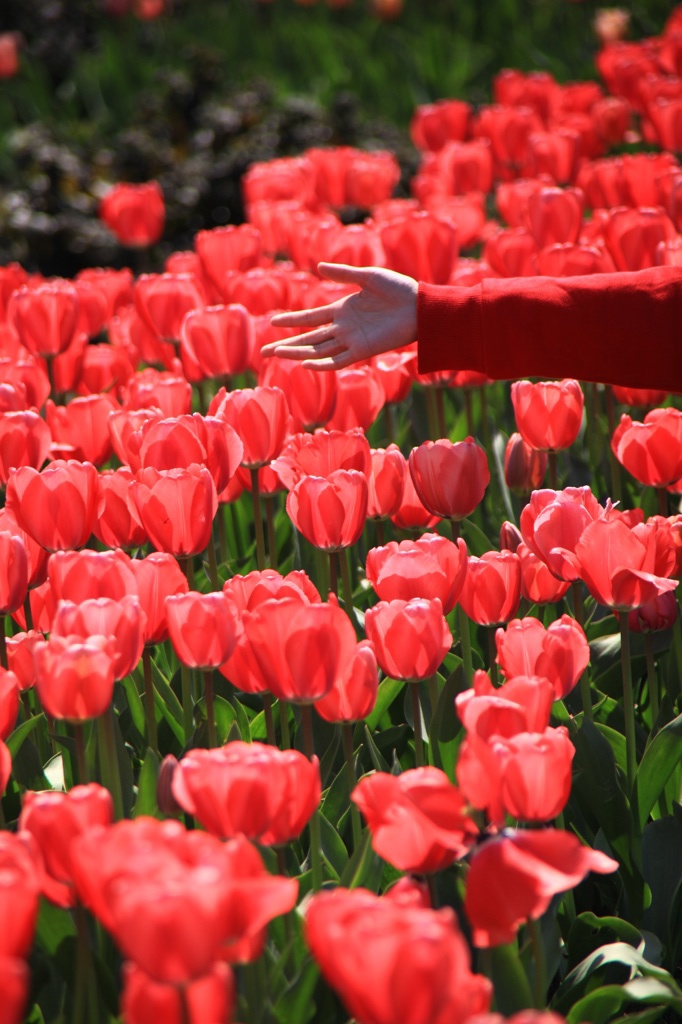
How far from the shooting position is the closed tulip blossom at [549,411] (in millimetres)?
1829

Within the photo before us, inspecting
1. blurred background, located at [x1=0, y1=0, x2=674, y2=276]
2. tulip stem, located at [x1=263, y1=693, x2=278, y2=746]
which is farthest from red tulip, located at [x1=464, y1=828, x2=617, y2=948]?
blurred background, located at [x1=0, y1=0, x2=674, y2=276]

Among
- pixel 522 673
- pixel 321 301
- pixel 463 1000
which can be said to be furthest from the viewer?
pixel 321 301

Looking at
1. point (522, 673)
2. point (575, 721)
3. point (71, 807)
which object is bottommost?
point (575, 721)

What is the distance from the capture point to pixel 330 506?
5.13 ft

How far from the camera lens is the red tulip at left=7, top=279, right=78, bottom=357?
234 cm

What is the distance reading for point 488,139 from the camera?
163 inches

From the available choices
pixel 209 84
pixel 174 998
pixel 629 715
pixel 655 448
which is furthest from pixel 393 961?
pixel 209 84

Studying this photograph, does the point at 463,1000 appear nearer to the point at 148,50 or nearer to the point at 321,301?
the point at 321,301

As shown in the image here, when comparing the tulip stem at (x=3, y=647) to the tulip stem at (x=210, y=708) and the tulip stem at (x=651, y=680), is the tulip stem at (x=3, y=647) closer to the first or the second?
the tulip stem at (x=210, y=708)

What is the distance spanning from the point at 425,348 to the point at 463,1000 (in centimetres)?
134

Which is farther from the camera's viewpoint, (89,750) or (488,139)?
(488,139)

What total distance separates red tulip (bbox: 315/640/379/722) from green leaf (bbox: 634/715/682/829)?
370mm

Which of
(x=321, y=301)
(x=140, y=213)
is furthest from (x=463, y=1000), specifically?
(x=140, y=213)

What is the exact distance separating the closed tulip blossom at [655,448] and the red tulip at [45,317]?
1.11 metres
